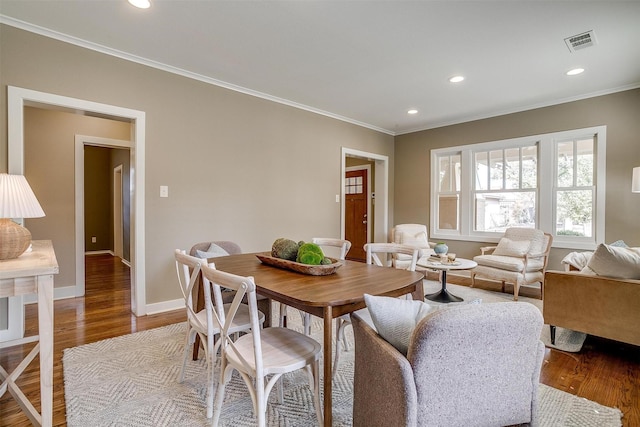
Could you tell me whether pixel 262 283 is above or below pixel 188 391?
above

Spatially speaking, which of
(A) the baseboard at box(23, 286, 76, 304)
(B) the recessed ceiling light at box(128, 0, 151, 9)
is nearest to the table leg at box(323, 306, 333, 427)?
(B) the recessed ceiling light at box(128, 0, 151, 9)

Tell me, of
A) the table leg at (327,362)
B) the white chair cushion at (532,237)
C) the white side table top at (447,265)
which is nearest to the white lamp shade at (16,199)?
the table leg at (327,362)

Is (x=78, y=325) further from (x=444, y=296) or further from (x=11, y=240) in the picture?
(x=444, y=296)

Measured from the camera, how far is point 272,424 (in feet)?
5.14

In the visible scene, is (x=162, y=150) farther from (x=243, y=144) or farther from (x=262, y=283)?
(x=262, y=283)

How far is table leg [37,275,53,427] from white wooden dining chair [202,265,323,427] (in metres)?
0.68

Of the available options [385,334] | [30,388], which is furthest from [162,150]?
[385,334]

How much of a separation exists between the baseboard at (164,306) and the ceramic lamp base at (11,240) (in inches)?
67.3

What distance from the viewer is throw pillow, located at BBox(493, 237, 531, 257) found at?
4.02m

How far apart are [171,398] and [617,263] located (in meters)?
3.03

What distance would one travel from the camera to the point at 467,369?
985mm

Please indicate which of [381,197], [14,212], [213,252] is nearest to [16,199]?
[14,212]

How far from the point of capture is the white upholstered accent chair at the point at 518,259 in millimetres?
3699

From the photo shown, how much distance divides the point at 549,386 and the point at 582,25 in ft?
8.85
